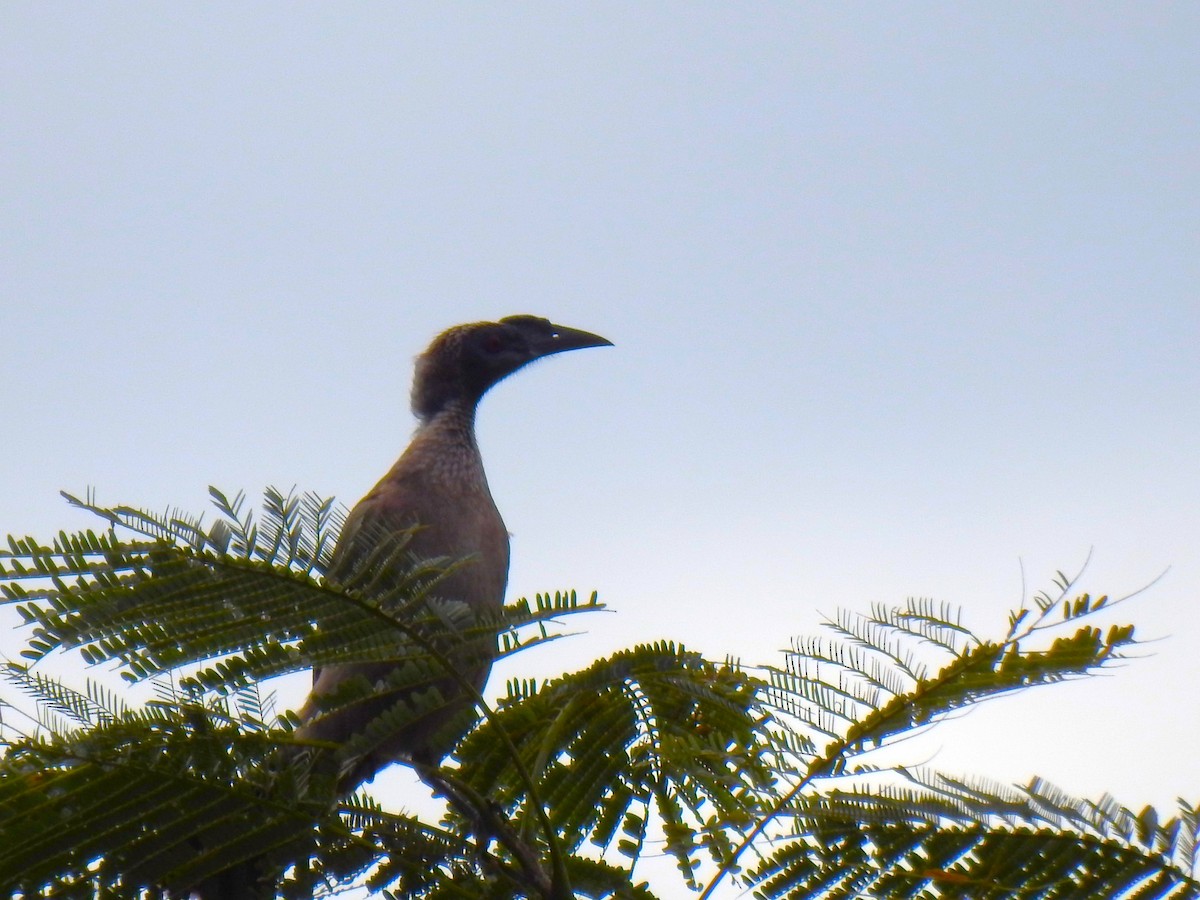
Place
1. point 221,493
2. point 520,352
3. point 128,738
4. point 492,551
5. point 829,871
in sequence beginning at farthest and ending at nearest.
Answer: point 520,352 → point 492,551 → point 829,871 → point 128,738 → point 221,493

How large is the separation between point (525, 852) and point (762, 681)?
2.15 ft

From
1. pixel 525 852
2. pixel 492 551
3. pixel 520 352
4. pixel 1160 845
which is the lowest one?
pixel 1160 845

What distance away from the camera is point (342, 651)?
8.91 feet

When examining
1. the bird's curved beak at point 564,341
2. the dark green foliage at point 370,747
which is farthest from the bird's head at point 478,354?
the dark green foliage at point 370,747

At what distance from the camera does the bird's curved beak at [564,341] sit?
8688 millimetres

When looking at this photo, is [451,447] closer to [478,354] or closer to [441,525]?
[441,525]

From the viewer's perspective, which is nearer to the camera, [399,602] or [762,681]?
[399,602]

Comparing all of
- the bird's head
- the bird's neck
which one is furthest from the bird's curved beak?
the bird's neck

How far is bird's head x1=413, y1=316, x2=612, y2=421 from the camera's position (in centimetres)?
832

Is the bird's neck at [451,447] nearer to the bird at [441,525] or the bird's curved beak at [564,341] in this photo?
the bird at [441,525]

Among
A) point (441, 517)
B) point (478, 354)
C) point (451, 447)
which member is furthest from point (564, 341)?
point (441, 517)

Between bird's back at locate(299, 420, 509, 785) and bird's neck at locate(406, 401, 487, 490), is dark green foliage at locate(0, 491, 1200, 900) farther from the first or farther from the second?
bird's neck at locate(406, 401, 487, 490)

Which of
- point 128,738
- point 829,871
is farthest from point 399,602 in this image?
point 829,871

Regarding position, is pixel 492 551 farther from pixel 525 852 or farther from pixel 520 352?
pixel 525 852
